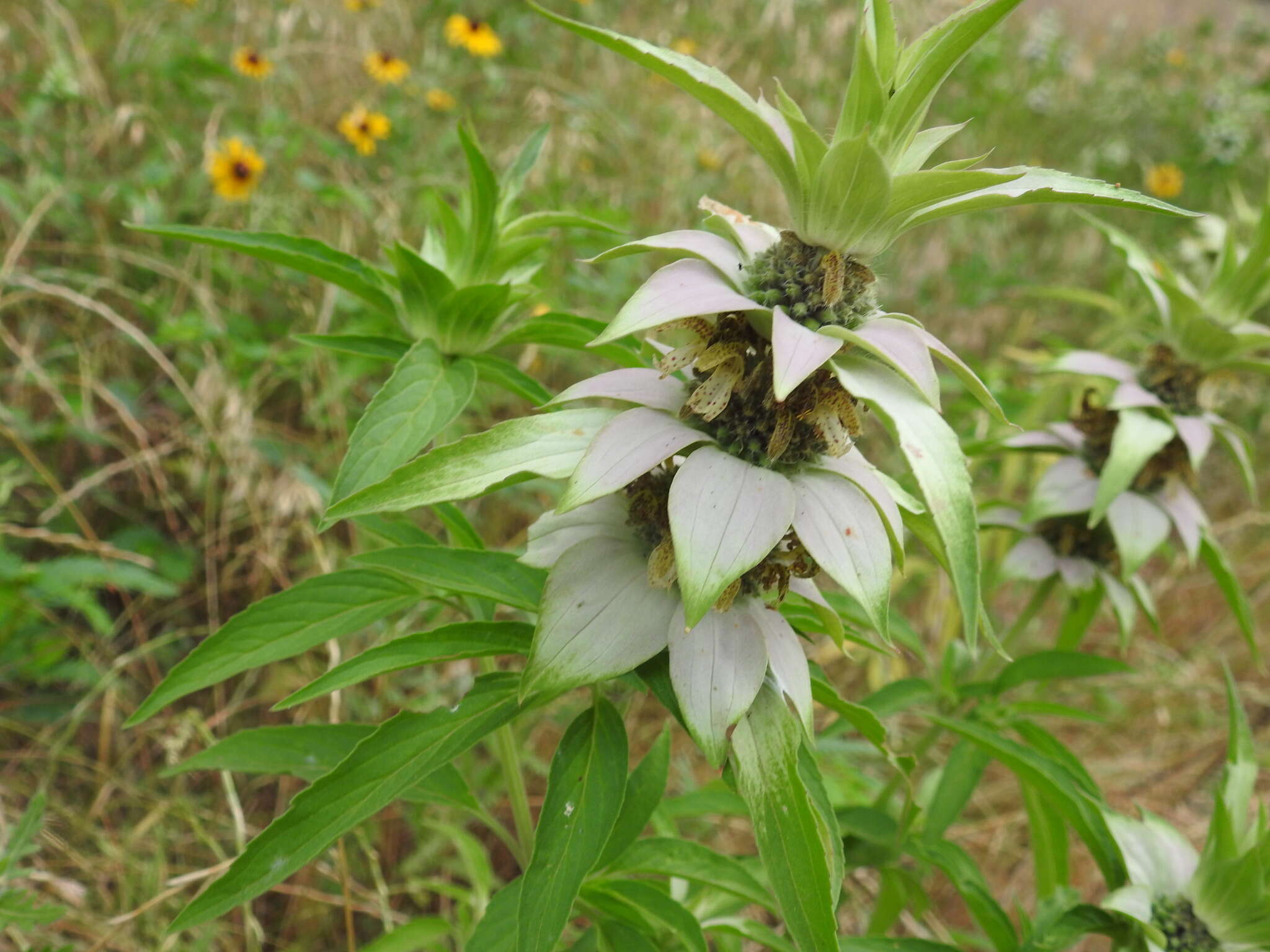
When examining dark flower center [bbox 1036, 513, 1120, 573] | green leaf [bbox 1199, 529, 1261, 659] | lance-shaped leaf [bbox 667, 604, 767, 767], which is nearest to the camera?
lance-shaped leaf [bbox 667, 604, 767, 767]

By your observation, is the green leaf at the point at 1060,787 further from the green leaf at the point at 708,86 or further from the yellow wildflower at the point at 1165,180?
the yellow wildflower at the point at 1165,180

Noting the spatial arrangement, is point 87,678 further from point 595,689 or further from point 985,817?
point 985,817

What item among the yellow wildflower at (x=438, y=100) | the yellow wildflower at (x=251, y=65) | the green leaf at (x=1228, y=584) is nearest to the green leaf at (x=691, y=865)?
the green leaf at (x=1228, y=584)

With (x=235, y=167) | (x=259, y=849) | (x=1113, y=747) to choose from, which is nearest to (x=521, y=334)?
(x=259, y=849)

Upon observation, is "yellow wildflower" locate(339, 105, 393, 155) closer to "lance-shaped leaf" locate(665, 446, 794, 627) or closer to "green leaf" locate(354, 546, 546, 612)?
"green leaf" locate(354, 546, 546, 612)

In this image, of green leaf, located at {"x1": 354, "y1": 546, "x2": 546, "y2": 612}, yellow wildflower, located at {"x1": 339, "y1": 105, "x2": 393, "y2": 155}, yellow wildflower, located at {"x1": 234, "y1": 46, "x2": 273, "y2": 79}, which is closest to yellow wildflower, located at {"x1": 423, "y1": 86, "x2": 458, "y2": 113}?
yellow wildflower, located at {"x1": 339, "y1": 105, "x2": 393, "y2": 155}
